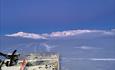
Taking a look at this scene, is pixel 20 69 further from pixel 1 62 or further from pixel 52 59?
pixel 52 59

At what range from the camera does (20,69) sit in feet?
71.1

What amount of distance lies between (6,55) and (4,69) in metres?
2.43

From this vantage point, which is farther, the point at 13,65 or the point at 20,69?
the point at 13,65

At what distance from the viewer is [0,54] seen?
24.0 meters

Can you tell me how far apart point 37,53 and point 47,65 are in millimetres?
7408

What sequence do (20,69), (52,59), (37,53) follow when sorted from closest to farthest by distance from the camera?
(20,69)
(52,59)
(37,53)

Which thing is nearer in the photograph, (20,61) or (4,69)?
(4,69)

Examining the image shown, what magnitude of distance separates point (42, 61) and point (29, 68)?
2.40m

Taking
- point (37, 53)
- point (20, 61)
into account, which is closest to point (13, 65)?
point (20, 61)

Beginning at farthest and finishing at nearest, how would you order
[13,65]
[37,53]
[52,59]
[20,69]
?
[37,53]
[52,59]
[13,65]
[20,69]

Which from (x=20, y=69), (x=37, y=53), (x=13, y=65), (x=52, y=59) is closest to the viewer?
(x=20, y=69)

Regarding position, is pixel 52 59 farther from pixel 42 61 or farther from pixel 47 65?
pixel 47 65

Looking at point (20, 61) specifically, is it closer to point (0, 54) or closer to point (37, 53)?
point (0, 54)

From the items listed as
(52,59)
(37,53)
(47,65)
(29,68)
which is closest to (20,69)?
(29,68)
